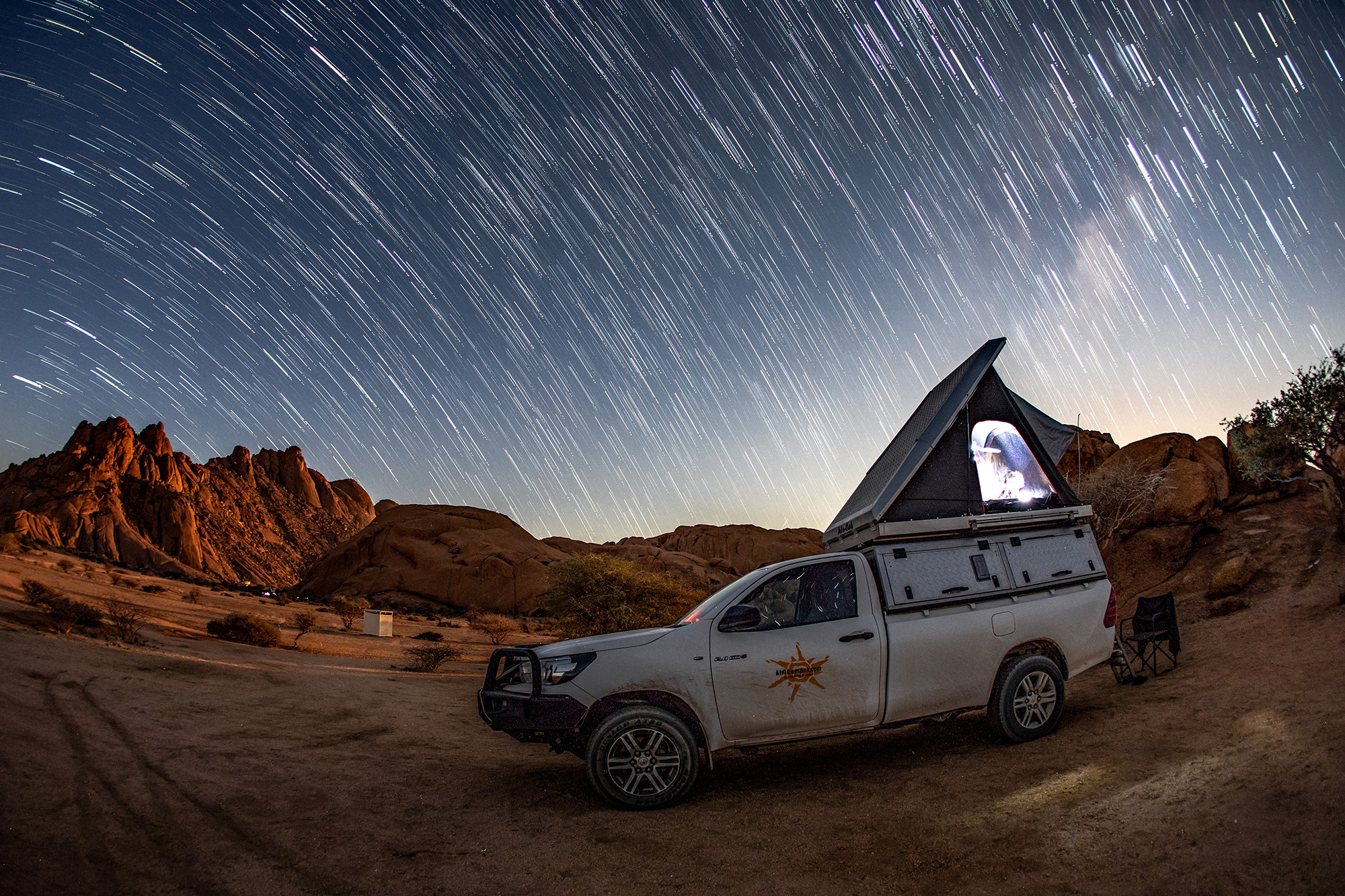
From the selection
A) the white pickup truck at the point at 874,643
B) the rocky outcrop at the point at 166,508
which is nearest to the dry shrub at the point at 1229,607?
the white pickup truck at the point at 874,643

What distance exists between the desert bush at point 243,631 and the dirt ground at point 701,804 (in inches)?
365

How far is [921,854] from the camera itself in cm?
358

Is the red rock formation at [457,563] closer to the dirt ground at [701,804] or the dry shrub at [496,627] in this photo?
the dry shrub at [496,627]

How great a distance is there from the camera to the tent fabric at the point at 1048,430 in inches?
306

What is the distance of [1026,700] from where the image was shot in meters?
5.75

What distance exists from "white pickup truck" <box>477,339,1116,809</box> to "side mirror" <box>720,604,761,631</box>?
0.01 m

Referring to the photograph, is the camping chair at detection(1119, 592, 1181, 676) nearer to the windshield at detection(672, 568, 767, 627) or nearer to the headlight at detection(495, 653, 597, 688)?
the windshield at detection(672, 568, 767, 627)

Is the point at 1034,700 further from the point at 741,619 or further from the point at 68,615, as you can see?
the point at 68,615

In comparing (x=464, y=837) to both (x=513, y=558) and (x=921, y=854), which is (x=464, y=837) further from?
(x=513, y=558)

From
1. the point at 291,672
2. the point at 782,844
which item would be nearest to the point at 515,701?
the point at 782,844

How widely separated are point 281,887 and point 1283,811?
222 inches

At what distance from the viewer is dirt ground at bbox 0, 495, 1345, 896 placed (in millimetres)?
3225

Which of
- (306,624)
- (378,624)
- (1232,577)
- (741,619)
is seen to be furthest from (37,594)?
(1232,577)

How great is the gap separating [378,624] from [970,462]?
25240 mm
